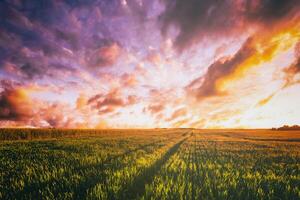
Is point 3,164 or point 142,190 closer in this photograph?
point 142,190

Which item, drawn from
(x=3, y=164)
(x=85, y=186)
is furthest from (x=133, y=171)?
(x=3, y=164)

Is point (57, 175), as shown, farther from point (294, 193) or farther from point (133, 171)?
point (294, 193)

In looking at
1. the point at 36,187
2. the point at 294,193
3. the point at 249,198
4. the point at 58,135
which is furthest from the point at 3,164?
the point at 58,135

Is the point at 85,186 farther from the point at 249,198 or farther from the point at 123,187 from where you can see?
the point at 249,198

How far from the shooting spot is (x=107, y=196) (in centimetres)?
462

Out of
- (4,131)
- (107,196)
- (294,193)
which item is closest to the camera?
(107,196)

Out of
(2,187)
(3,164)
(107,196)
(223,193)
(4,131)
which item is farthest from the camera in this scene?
(4,131)

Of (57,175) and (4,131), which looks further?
(4,131)

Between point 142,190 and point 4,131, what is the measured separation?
129 ft

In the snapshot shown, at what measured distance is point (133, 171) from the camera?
23.6 ft

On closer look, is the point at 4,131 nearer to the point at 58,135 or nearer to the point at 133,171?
the point at 58,135

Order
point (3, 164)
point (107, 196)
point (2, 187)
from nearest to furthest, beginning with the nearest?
point (107, 196)
point (2, 187)
point (3, 164)

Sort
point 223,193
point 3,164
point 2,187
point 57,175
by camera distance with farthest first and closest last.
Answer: point 3,164, point 57,175, point 2,187, point 223,193

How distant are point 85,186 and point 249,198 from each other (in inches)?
190
